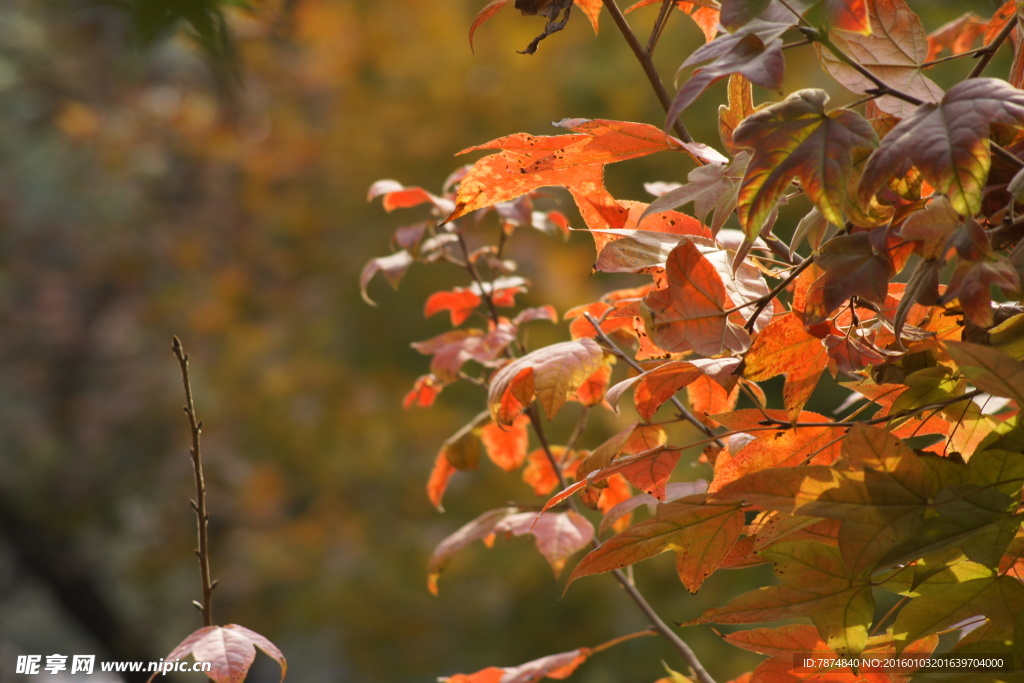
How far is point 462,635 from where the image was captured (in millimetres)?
2826

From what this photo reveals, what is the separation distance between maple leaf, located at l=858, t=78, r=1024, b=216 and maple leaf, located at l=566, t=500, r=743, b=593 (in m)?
0.17

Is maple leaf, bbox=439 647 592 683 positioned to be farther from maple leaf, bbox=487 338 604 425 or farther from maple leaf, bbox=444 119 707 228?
maple leaf, bbox=444 119 707 228

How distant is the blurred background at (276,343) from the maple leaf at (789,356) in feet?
6.89

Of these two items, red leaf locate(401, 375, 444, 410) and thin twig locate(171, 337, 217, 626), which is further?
red leaf locate(401, 375, 444, 410)

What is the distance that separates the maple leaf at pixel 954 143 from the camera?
0.95 feet

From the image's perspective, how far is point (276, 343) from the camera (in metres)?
3.54

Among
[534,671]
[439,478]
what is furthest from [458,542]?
[534,671]

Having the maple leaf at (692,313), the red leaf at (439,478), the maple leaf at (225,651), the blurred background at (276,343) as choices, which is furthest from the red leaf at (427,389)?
the blurred background at (276,343)

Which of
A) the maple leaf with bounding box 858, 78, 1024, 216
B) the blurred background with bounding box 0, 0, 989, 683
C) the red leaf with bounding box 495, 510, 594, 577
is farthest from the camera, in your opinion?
the blurred background with bounding box 0, 0, 989, 683

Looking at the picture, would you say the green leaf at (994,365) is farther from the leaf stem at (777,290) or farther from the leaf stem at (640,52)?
the leaf stem at (640,52)

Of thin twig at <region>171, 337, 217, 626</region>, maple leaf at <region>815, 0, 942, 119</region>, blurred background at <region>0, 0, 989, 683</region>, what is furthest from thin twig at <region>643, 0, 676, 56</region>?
blurred background at <region>0, 0, 989, 683</region>

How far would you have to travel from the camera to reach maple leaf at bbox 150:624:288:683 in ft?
1.61

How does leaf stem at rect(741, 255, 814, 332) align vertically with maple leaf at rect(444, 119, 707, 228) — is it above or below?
below

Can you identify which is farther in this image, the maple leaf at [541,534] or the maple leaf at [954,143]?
the maple leaf at [541,534]
